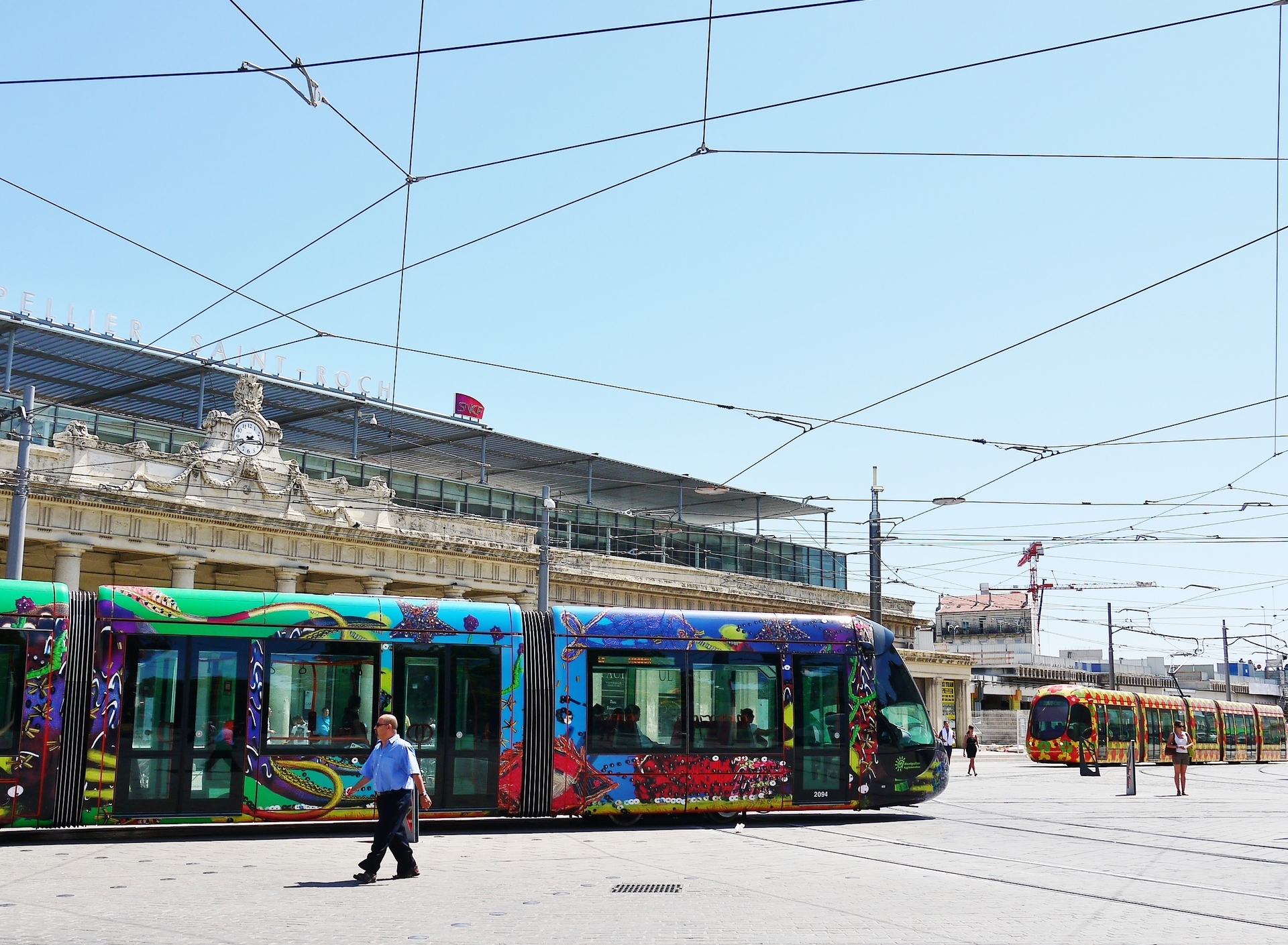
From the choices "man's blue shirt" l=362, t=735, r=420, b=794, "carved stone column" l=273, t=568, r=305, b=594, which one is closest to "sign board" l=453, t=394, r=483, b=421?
"carved stone column" l=273, t=568, r=305, b=594

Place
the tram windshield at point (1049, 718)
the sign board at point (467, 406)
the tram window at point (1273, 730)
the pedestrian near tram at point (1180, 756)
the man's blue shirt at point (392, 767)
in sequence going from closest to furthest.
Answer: the man's blue shirt at point (392, 767) < the pedestrian near tram at point (1180, 756) < the tram windshield at point (1049, 718) < the sign board at point (467, 406) < the tram window at point (1273, 730)

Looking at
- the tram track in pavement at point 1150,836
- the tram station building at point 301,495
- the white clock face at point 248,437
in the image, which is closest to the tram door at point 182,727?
the tram track in pavement at point 1150,836

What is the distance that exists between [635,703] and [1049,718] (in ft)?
111

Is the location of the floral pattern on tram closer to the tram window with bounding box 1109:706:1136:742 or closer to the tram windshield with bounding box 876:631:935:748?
the tram windshield with bounding box 876:631:935:748

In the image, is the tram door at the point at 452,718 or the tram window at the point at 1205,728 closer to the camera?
the tram door at the point at 452,718

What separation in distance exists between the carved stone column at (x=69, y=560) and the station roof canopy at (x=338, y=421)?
4.25 m

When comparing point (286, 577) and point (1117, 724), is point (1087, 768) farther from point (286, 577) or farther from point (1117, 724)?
point (286, 577)

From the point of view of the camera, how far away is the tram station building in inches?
1529

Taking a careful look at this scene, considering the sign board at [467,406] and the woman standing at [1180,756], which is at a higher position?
the sign board at [467,406]

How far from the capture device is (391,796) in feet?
37.7

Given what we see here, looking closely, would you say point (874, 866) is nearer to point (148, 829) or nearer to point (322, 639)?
point (322, 639)

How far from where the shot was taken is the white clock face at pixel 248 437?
42.3m

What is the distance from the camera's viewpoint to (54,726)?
14555 mm

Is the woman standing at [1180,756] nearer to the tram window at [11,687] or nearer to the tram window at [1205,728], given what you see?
the tram window at [11,687]
